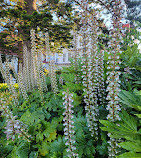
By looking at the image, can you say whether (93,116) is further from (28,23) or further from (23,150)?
(28,23)

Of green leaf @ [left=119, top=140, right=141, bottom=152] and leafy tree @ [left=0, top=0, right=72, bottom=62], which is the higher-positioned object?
leafy tree @ [left=0, top=0, right=72, bottom=62]

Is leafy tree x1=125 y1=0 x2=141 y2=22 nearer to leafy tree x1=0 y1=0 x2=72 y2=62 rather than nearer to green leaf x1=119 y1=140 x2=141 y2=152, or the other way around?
leafy tree x1=0 y1=0 x2=72 y2=62

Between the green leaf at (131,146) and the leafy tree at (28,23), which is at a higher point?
the leafy tree at (28,23)

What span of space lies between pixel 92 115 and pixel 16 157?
150cm

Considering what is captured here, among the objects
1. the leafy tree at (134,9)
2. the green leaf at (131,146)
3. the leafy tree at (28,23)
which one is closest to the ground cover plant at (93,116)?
the green leaf at (131,146)

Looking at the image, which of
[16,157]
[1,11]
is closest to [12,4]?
[1,11]

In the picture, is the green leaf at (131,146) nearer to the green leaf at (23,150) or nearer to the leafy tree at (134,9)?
the green leaf at (23,150)

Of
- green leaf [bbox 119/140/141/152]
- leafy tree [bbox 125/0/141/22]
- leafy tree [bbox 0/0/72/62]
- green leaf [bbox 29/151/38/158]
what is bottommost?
green leaf [bbox 29/151/38/158]

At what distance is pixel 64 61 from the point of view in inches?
1148

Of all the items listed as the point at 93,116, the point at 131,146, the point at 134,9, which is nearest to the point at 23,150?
the point at 93,116

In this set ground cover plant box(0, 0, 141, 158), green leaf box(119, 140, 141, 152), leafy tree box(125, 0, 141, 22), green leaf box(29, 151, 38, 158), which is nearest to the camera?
green leaf box(119, 140, 141, 152)

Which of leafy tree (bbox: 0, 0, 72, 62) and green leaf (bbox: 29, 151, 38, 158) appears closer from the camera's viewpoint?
green leaf (bbox: 29, 151, 38, 158)

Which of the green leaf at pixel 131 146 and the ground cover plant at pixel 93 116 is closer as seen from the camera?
the green leaf at pixel 131 146

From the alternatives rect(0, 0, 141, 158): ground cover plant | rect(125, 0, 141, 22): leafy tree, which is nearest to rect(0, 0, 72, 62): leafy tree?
rect(0, 0, 141, 158): ground cover plant
